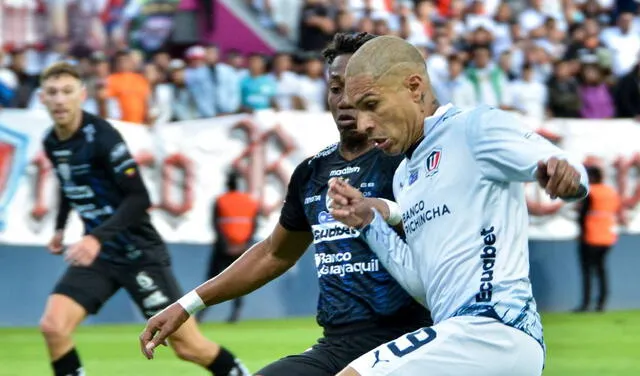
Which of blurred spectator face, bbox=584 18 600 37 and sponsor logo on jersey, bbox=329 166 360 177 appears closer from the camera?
sponsor logo on jersey, bbox=329 166 360 177

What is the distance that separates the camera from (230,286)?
6219 mm

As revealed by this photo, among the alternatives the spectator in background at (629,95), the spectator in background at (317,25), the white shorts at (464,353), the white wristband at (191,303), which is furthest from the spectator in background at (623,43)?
the white shorts at (464,353)

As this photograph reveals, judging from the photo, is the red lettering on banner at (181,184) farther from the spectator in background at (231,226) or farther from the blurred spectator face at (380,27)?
the blurred spectator face at (380,27)

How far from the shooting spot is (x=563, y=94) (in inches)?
794

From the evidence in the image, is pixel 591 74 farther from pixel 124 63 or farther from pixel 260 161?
pixel 124 63

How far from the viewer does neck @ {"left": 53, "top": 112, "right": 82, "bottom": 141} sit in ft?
32.1

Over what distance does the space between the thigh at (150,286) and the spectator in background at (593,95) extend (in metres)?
11.9

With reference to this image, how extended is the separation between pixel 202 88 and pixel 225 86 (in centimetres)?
30

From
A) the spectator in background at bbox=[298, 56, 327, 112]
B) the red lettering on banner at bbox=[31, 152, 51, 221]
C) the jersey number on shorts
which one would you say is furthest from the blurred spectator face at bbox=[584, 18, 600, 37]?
the jersey number on shorts

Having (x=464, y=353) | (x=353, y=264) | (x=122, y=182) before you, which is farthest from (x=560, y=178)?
(x=122, y=182)

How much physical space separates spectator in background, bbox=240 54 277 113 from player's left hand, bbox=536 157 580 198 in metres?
13.8

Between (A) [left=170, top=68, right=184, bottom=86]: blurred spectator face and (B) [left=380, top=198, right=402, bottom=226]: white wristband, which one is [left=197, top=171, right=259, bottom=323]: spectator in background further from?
(B) [left=380, top=198, right=402, bottom=226]: white wristband

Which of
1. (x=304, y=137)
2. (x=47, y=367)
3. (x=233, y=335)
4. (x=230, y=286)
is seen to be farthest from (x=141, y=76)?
(x=230, y=286)

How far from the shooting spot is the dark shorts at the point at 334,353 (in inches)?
232
